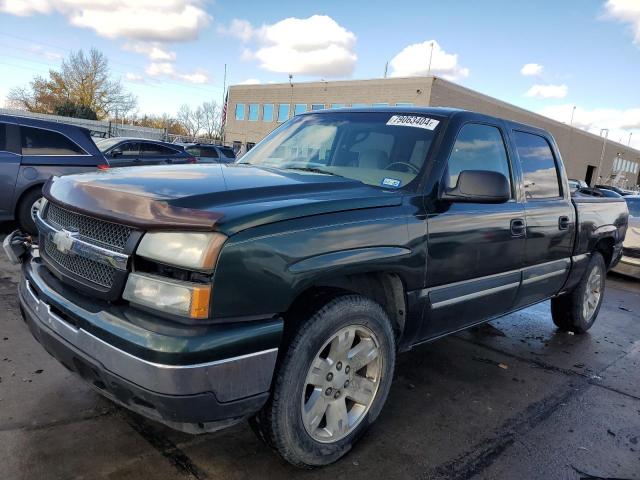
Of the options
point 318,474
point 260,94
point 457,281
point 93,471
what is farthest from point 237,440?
point 260,94

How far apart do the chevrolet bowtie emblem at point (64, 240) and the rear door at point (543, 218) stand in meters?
3.03

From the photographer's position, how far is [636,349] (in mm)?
5105

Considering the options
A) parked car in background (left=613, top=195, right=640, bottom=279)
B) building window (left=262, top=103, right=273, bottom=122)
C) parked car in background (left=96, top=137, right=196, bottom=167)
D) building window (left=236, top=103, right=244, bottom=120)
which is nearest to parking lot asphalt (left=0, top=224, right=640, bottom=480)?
parked car in background (left=613, top=195, right=640, bottom=279)

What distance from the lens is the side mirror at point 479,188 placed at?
9.76ft

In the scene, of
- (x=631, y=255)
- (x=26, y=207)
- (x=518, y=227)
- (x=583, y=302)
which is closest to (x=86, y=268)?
(x=518, y=227)

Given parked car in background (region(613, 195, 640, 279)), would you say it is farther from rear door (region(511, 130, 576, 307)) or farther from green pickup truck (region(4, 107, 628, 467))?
green pickup truck (region(4, 107, 628, 467))

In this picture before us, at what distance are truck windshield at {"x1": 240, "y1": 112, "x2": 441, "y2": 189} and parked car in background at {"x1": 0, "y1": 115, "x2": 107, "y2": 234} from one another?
4.54 metres

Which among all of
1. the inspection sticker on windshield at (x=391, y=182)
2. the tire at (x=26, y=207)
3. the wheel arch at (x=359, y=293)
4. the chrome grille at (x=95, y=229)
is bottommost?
the tire at (x=26, y=207)

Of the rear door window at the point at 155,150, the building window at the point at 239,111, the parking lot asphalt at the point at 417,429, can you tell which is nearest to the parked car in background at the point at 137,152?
the rear door window at the point at 155,150

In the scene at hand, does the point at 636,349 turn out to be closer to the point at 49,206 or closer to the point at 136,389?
the point at 136,389

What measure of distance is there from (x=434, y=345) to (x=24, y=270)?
10.9ft

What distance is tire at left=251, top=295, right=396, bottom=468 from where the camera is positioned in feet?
7.52

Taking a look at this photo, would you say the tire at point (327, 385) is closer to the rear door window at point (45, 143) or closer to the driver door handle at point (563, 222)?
the driver door handle at point (563, 222)

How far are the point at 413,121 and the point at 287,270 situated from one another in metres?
1.68
